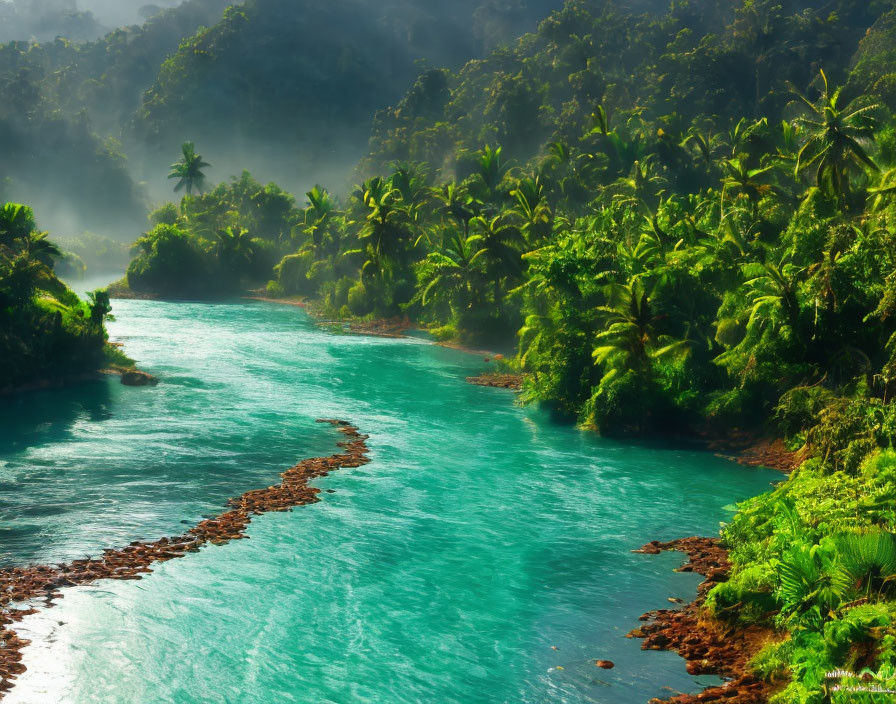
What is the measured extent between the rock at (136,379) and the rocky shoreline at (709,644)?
3711 centimetres

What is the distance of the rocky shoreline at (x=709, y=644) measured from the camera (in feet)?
56.2

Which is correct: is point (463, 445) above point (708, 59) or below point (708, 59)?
below

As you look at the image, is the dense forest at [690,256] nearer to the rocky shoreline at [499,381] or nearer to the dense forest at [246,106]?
the rocky shoreline at [499,381]

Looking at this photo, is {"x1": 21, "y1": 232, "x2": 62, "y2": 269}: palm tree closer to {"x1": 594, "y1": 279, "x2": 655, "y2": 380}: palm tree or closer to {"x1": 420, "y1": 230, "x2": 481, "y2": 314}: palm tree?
{"x1": 420, "y1": 230, "x2": 481, "y2": 314}: palm tree

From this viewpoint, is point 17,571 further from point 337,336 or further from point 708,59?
point 708,59

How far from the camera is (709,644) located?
63.7 ft

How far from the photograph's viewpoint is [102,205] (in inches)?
7141

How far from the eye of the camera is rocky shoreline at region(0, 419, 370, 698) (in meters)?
20.0

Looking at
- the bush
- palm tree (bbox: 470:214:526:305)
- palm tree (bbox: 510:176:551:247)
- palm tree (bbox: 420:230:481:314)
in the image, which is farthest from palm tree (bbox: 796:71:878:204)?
the bush

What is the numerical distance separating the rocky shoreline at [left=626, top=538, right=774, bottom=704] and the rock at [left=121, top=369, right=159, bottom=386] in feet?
122

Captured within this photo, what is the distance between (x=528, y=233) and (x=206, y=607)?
46.4 m

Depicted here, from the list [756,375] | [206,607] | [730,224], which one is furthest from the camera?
[730,224]

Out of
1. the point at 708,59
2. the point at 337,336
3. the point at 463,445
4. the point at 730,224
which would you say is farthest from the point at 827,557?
the point at 708,59

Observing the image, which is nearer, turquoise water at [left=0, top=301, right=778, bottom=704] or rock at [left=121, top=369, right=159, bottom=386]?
turquoise water at [left=0, top=301, right=778, bottom=704]
